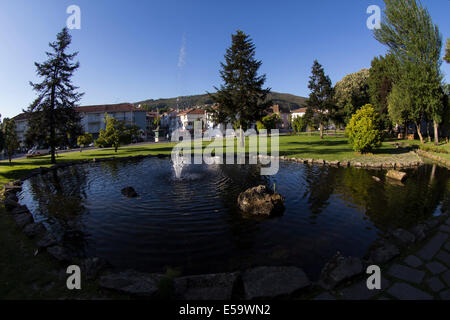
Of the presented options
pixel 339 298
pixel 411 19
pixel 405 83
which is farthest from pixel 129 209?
pixel 411 19

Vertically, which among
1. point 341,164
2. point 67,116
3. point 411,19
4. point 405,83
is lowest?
point 341,164

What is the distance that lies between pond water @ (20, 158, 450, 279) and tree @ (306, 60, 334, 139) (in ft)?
103

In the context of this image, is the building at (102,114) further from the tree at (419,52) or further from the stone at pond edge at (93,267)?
the stone at pond edge at (93,267)

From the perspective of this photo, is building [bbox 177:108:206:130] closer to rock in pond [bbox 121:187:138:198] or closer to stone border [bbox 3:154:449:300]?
rock in pond [bbox 121:187:138:198]

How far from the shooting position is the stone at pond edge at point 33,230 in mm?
7449

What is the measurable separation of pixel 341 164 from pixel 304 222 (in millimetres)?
14850

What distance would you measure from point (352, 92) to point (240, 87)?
3833 cm

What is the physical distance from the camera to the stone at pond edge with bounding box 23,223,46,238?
24.4ft

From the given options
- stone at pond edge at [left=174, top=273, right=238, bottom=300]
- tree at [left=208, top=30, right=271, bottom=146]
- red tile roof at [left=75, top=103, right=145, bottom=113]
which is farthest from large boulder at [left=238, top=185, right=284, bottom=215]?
red tile roof at [left=75, top=103, right=145, bottom=113]

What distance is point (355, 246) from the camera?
708 cm

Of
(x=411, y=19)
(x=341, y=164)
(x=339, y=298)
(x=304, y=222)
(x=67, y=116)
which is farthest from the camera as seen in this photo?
(x=411, y=19)
